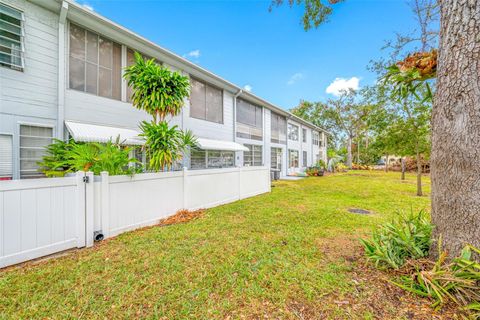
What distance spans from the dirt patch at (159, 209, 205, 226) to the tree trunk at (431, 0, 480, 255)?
5178 millimetres

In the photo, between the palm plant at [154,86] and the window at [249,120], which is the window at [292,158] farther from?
the palm plant at [154,86]

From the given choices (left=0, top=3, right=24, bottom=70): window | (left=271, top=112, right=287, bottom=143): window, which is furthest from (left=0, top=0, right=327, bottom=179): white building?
(left=271, top=112, right=287, bottom=143): window

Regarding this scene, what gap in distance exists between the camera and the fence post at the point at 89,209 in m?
3.80

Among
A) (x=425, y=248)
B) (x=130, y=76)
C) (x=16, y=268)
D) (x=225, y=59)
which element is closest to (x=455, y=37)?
(x=425, y=248)

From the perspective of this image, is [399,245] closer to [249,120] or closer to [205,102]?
[205,102]

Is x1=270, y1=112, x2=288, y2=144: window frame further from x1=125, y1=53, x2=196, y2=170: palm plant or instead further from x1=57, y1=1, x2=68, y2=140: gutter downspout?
x1=57, y1=1, x2=68, y2=140: gutter downspout

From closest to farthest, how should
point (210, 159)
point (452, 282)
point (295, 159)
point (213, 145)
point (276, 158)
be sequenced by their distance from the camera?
1. point (452, 282)
2. point (213, 145)
3. point (210, 159)
4. point (276, 158)
5. point (295, 159)

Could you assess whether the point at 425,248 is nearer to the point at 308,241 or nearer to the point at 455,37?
the point at 308,241

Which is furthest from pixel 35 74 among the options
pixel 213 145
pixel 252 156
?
pixel 252 156

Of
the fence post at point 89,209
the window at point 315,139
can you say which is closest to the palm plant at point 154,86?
the fence post at point 89,209

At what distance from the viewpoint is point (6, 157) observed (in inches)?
213

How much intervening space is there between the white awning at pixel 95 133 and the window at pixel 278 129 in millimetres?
12868

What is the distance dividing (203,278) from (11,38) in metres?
8.42

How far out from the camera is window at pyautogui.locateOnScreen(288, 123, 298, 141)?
68.9 ft
